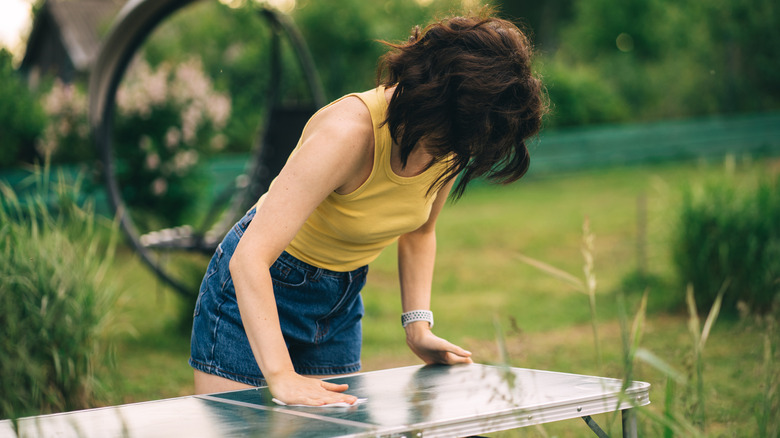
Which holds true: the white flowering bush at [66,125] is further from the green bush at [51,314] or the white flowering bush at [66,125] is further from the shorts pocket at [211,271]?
the shorts pocket at [211,271]

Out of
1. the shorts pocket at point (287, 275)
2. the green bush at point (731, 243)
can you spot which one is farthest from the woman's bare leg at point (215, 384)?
the green bush at point (731, 243)

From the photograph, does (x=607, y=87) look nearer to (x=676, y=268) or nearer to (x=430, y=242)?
(x=676, y=268)

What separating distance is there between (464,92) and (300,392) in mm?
728

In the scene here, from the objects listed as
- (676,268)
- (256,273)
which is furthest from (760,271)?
(256,273)

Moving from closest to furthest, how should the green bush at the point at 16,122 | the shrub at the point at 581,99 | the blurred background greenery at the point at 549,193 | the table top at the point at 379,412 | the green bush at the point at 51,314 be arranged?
the table top at the point at 379,412 < the green bush at the point at 51,314 < the blurred background greenery at the point at 549,193 < the green bush at the point at 16,122 < the shrub at the point at 581,99

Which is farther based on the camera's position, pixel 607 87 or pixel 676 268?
pixel 607 87

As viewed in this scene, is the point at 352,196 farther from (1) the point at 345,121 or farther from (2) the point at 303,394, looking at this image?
(2) the point at 303,394

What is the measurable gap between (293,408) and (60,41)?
94.7ft

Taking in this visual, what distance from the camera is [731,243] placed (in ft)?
19.3

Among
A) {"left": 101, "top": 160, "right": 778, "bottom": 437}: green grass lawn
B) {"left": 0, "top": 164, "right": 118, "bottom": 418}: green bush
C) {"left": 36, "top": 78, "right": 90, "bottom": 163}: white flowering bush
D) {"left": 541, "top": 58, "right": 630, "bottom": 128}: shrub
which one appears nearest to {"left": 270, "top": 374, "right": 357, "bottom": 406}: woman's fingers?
{"left": 101, "top": 160, "right": 778, "bottom": 437}: green grass lawn

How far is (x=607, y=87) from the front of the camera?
17.1 m

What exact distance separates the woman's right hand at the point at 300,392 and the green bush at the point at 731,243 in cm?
470

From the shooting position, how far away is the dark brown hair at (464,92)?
5.63ft

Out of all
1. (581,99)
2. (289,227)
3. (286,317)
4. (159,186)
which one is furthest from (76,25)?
(289,227)
